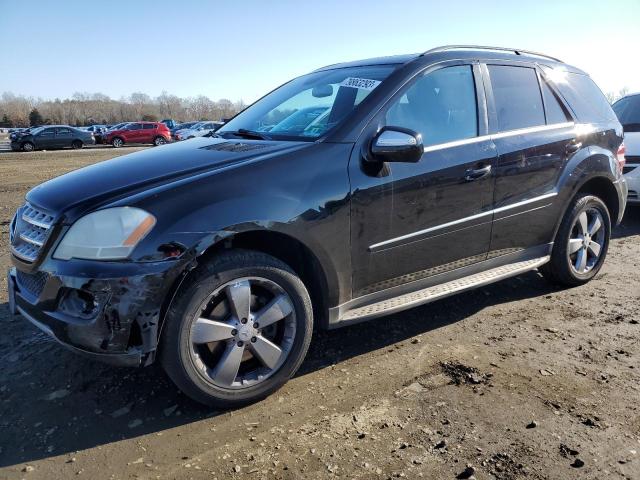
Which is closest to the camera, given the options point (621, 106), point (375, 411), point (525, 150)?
point (375, 411)

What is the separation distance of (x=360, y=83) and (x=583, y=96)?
232cm


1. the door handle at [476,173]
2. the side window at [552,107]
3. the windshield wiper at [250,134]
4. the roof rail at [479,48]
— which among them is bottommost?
the door handle at [476,173]

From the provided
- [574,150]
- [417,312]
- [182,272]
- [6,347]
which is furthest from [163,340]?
[574,150]

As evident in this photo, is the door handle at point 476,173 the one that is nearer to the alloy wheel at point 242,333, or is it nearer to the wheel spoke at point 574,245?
the wheel spoke at point 574,245

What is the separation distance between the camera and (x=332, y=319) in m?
2.96

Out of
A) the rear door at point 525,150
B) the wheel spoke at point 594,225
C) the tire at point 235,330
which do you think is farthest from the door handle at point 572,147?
the tire at point 235,330

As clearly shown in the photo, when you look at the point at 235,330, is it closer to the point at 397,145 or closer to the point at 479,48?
the point at 397,145

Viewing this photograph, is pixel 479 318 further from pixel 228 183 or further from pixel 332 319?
pixel 228 183

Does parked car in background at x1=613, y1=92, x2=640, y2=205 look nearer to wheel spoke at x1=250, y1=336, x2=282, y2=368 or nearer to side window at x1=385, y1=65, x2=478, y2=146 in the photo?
side window at x1=385, y1=65, x2=478, y2=146

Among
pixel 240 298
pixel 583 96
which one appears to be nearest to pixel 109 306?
pixel 240 298

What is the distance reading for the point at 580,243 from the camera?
4.37 meters

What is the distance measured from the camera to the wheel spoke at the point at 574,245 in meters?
4.28

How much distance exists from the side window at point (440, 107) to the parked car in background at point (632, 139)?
464 centimetres

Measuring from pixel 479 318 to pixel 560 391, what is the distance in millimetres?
1078
